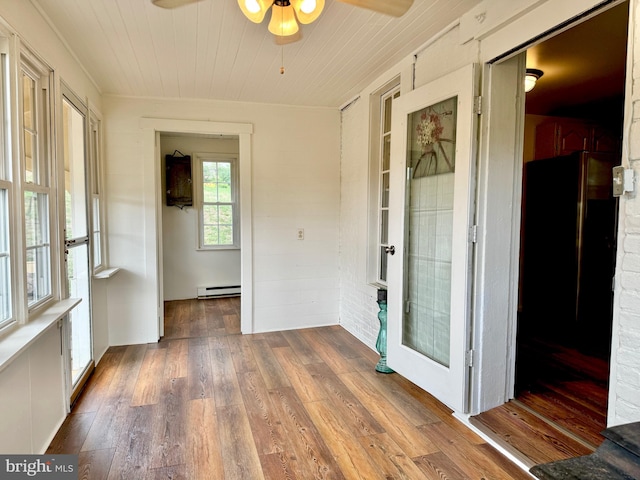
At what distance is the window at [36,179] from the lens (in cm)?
205

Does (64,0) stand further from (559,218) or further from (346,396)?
(559,218)

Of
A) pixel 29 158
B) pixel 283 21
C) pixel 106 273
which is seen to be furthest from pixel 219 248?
pixel 283 21

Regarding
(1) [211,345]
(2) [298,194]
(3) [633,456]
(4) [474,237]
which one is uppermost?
(2) [298,194]

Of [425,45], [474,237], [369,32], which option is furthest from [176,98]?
[474,237]

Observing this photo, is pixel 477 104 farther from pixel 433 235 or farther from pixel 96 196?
pixel 96 196

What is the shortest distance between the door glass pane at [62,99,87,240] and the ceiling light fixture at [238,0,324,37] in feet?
5.84

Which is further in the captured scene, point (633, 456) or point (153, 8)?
point (153, 8)

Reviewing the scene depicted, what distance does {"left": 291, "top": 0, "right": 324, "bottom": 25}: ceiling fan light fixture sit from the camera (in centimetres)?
171

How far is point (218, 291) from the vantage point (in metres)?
5.92

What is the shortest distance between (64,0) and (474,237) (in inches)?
103

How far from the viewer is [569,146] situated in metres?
4.35

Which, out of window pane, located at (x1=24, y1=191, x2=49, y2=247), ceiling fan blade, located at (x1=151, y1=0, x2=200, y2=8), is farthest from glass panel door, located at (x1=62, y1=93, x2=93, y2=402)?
ceiling fan blade, located at (x1=151, y1=0, x2=200, y2=8)

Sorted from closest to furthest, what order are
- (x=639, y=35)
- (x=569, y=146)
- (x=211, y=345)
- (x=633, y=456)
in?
1. (x=633, y=456)
2. (x=639, y=35)
3. (x=211, y=345)
4. (x=569, y=146)

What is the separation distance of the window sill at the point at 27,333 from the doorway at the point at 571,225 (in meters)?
2.69
